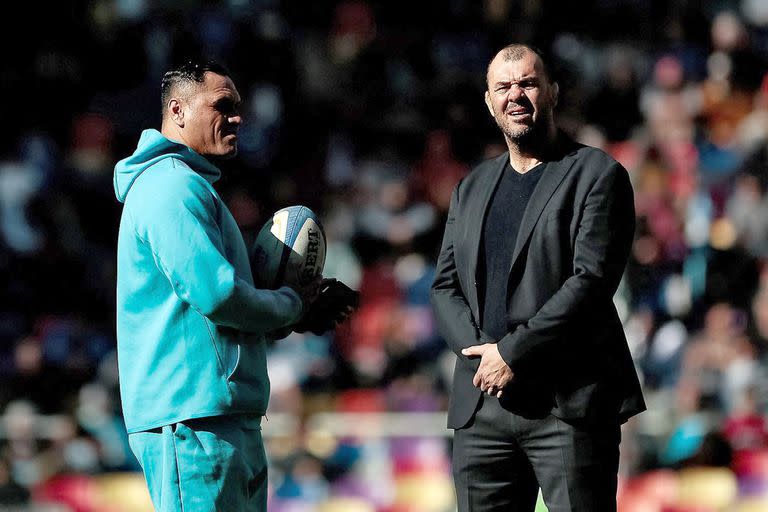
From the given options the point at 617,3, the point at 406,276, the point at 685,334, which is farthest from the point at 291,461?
the point at 617,3

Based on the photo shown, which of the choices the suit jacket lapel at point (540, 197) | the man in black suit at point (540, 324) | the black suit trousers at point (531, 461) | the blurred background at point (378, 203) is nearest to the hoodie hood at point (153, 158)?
the man in black suit at point (540, 324)

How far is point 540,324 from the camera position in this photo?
4074 mm

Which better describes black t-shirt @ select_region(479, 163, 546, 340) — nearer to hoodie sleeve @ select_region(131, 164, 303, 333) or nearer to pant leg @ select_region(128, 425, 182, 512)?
hoodie sleeve @ select_region(131, 164, 303, 333)

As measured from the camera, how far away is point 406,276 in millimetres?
10219

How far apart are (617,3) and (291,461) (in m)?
6.28

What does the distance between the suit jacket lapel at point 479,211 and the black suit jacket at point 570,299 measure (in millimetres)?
10

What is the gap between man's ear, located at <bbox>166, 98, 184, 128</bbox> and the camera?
13.9 ft

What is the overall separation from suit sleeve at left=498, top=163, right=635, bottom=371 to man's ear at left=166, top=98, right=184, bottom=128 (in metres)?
1.25

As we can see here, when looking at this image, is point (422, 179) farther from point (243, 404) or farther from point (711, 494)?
point (243, 404)

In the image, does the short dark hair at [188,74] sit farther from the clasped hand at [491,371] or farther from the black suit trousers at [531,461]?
the black suit trousers at [531,461]

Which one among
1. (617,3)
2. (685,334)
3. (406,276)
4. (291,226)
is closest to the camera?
(291,226)

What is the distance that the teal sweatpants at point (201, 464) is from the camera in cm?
395

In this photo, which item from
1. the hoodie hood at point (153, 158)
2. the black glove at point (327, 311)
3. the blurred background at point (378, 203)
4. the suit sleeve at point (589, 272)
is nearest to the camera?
the suit sleeve at point (589, 272)

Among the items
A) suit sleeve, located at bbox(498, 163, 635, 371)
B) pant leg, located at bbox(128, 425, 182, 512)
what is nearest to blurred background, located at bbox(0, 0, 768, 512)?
suit sleeve, located at bbox(498, 163, 635, 371)
